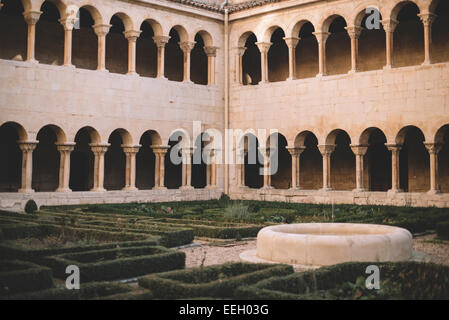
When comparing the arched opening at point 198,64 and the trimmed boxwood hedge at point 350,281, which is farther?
the arched opening at point 198,64

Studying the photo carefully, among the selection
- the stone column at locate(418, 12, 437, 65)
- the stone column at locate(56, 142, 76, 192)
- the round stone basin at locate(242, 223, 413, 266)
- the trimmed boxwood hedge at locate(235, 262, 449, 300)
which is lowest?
the trimmed boxwood hedge at locate(235, 262, 449, 300)

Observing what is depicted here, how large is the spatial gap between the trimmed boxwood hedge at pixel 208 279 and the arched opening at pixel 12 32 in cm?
1666

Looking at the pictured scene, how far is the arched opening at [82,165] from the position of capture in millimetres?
24797

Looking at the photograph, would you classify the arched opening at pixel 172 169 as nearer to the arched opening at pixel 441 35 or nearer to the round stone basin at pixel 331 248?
the arched opening at pixel 441 35

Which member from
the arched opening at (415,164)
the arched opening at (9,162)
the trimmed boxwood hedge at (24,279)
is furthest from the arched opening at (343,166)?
the trimmed boxwood hedge at (24,279)

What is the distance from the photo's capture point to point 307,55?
25922mm

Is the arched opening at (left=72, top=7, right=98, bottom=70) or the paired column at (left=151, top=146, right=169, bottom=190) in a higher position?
the arched opening at (left=72, top=7, right=98, bottom=70)

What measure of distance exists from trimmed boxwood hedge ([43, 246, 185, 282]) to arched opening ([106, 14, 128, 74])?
53.3ft

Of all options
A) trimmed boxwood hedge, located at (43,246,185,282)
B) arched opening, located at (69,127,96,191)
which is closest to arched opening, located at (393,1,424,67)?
arched opening, located at (69,127,96,191)

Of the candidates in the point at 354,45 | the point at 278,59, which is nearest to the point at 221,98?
the point at 278,59

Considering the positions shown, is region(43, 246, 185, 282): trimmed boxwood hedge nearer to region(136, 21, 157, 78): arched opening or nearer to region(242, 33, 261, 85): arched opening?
region(136, 21, 157, 78): arched opening

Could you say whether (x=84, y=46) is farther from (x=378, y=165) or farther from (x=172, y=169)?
(x=378, y=165)

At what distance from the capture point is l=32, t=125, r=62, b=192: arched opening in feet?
76.1
